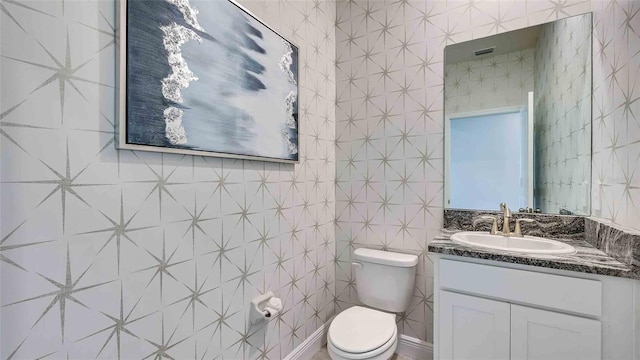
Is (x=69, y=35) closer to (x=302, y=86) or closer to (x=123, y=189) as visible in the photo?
(x=123, y=189)

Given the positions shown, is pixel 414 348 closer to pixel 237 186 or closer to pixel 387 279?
pixel 387 279

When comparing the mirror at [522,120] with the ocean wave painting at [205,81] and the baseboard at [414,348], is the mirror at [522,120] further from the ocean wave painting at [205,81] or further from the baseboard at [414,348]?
the ocean wave painting at [205,81]

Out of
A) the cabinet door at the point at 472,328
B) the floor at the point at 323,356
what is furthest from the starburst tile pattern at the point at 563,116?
the floor at the point at 323,356

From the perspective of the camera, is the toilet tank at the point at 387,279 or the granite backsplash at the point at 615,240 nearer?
the granite backsplash at the point at 615,240

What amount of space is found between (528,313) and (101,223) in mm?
1652

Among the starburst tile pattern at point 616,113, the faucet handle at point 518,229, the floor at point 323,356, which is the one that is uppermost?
the starburst tile pattern at point 616,113

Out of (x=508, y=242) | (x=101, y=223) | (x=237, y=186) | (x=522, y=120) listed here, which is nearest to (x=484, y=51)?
(x=522, y=120)

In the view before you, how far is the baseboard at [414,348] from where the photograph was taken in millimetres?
1912

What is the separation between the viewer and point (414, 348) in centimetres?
196

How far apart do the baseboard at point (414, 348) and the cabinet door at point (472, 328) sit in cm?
53

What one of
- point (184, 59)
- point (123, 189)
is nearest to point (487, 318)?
point (123, 189)

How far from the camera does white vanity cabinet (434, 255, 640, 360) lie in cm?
113

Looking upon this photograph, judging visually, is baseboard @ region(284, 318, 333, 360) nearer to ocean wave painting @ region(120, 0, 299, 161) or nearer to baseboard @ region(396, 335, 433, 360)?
baseboard @ region(396, 335, 433, 360)

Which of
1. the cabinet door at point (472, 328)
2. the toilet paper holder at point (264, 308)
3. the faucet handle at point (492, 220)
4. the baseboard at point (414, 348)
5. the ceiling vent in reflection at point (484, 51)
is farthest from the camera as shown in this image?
the baseboard at point (414, 348)
